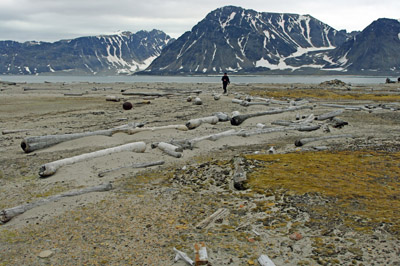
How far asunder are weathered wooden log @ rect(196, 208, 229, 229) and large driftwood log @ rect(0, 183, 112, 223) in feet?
9.35

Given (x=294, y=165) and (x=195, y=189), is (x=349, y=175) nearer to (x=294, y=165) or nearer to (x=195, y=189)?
(x=294, y=165)

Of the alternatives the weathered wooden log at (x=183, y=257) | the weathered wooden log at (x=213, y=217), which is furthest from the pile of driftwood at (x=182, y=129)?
the weathered wooden log at (x=183, y=257)

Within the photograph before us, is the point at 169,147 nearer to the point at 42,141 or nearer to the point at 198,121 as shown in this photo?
the point at 42,141

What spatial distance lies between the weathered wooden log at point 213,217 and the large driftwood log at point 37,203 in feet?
9.35

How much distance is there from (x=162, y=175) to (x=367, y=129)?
37.8ft

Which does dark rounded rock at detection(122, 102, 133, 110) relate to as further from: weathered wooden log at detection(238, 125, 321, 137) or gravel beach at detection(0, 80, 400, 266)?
weathered wooden log at detection(238, 125, 321, 137)

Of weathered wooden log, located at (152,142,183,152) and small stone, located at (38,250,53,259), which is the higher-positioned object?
weathered wooden log, located at (152,142,183,152)

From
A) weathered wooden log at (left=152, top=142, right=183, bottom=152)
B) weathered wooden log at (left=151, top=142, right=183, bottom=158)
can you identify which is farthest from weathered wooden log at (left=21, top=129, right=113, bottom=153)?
weathered wooden log at (left=151, top=142, right=183, bottom=158)

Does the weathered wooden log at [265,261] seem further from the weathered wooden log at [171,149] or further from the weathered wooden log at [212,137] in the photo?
the weathered wooden log at [212,137]

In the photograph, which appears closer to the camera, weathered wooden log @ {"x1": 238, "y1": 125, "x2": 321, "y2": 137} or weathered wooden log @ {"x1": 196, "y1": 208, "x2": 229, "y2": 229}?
weathered wooden log @ {"x1": 196, "y1": 208, "x2": 229, "y2": 229}

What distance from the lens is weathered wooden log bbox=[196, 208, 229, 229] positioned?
6364mm

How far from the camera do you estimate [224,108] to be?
81.5ft

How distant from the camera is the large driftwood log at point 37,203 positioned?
22.0ft

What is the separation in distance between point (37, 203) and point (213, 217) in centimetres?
363
